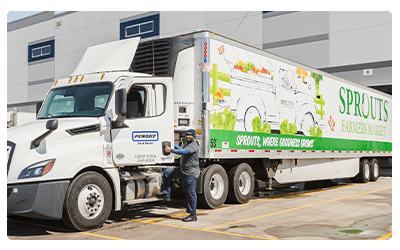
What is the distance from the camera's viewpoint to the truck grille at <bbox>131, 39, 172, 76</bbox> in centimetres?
987

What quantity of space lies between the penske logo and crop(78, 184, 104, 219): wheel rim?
136cm

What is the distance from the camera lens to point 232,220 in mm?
8766

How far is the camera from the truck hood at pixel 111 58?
30.5 feet

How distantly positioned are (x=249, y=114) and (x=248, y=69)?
1195 mm

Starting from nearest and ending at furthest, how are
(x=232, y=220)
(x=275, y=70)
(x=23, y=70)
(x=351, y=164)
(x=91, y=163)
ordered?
(x=91, y=163)
(x=232, y=220)
(x=275, y=70)
(x=351, y=164)
(x=23, y=70)

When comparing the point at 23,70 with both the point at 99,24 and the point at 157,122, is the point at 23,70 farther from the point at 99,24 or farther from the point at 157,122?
the point at 157,122

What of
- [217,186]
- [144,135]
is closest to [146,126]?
[144,135]

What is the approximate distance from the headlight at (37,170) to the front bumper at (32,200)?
15 cm

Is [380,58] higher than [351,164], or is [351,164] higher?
[380,58]

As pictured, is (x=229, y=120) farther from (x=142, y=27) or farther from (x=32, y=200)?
(x=142, y=27)

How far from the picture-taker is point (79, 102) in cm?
863

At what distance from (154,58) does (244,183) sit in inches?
163

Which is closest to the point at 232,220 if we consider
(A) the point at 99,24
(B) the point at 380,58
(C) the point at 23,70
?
(B) the point at 380,58

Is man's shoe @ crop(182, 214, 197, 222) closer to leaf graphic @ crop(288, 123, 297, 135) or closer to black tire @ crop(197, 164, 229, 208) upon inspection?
black tire @ crop(197, 164, 229, 208)
